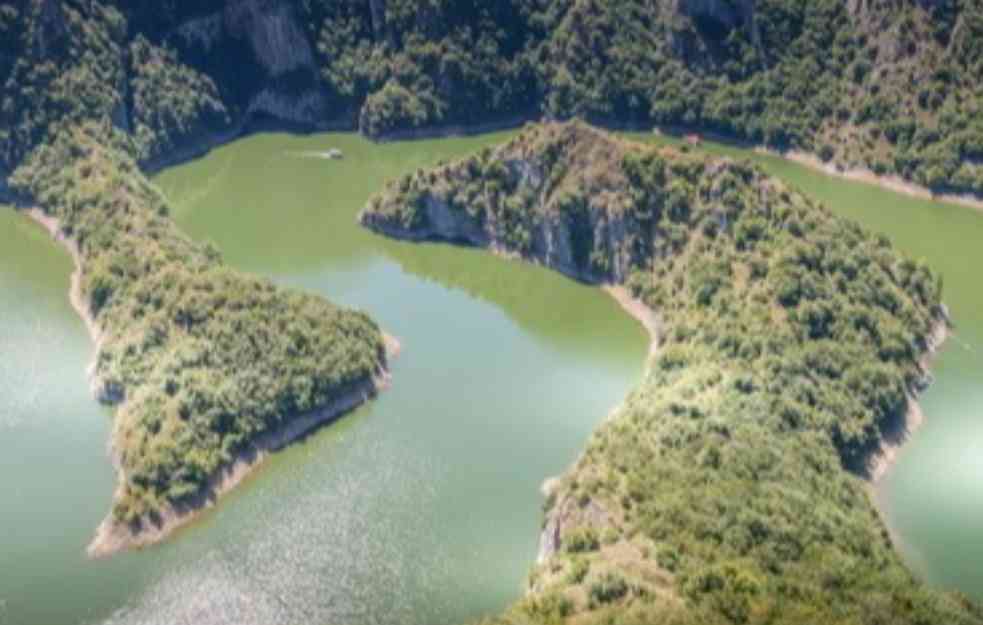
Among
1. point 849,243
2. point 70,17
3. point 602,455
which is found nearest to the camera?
point 602,455

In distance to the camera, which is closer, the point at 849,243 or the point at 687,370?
the point at 687,370

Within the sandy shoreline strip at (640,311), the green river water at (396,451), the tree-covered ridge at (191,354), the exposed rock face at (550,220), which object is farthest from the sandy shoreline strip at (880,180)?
the tree-covered ridge at (191,354)

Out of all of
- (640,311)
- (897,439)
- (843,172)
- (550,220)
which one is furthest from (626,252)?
(843,172)

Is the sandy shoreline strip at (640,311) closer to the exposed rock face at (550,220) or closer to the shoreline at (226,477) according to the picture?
the exposed rock face at (550,220)

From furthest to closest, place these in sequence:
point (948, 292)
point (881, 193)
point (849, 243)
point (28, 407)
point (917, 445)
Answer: point (881, 193), point (948, 292), point (849, 243), point (28, 407), point (917, 445)

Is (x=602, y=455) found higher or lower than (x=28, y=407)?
higher

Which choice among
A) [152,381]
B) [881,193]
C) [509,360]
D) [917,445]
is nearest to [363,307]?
[509,360]

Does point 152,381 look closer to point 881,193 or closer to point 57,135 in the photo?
point 57,135
